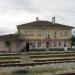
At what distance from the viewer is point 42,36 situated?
2328 inches

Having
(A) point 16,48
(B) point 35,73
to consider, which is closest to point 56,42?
(A) point 16,48

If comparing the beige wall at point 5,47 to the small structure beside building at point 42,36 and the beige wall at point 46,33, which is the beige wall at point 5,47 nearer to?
the small structure beside building at point 42,36

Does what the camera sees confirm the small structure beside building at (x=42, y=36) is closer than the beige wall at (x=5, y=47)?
No

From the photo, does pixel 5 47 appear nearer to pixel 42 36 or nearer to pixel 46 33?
pixel 42 36

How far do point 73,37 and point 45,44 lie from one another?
Result: 380 inches

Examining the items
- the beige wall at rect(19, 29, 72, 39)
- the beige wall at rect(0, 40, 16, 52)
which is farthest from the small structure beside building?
the beige wall at rect(0, 40, 16, 52)

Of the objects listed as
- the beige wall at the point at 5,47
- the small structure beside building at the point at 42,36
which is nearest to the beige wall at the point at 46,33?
the small structure beside building at the point at 42,36

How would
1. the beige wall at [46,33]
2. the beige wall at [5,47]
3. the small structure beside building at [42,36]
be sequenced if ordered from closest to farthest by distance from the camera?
the beige wall at [5,47] < the small structure beside building at [42,36] < the beige wall at [46,33]

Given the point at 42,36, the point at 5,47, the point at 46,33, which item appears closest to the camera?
the point at 5,47

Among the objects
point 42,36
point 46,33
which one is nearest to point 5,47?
point 42,36

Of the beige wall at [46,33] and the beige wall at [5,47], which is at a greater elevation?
the beige wall at [46,33]

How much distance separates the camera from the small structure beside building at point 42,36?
55.1 m

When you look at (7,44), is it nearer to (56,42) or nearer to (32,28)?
(32,28)

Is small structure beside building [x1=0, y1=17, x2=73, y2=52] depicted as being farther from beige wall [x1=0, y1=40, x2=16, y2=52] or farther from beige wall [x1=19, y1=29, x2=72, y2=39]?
beige wall [x1=0, y1=40, x2=16, y2=52]
